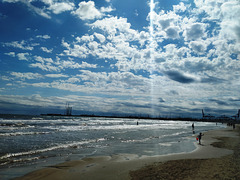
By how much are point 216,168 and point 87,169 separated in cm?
726

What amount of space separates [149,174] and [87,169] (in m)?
3.69

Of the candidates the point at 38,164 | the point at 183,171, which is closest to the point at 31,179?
the point at 38,164

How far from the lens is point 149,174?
8.60 metres

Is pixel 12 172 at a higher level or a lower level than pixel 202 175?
lower

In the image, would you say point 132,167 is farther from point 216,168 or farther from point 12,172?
point 12,172

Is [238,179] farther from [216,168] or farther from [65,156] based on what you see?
[65,156]

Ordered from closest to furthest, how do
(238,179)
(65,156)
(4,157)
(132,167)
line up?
(238,179) → (132,167) → (4,157) → (65,156)

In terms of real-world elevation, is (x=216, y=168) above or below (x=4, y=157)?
above

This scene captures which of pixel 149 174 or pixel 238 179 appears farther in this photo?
pixel 149 174

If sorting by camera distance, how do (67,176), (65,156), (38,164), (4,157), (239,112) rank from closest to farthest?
(67,176) < (38,164) < (4,157) < (65,156) < (239,112)

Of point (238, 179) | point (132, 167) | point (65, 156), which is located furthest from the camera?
point (65, 156)

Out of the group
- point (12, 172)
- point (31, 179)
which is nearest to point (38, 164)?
point (12, 172)

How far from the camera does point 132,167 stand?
399 inches

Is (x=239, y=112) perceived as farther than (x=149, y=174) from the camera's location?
Yes
